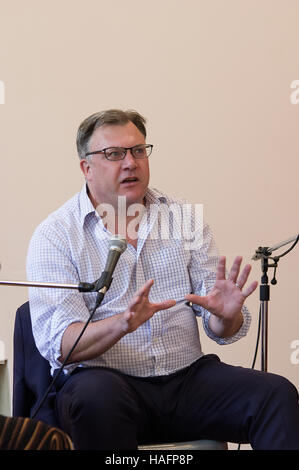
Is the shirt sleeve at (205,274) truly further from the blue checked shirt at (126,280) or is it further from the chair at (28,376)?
the chair at (28,376)

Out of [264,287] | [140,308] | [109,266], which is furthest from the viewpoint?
[264,287]

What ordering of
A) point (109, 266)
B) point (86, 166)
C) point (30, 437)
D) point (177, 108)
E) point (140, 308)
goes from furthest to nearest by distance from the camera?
point (177, 108) < point (86, 166) < point (140, 308) < point (109, 266) < point (30, 437)

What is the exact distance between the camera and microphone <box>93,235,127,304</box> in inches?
65.6

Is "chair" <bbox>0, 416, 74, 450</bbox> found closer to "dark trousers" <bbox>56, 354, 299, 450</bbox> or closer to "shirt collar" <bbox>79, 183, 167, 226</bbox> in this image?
"dark trousers" <bbox>56, 354, 299, 450</bbox>

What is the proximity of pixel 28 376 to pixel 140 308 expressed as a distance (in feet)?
1.68

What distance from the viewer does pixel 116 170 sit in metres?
2.29

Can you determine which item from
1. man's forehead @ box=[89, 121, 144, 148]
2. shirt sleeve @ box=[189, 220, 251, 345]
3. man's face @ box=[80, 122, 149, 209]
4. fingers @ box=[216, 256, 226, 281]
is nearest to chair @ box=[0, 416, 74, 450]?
fingers @ box=[216, 256, 226, 281]

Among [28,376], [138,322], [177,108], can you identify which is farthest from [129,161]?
[177,108]

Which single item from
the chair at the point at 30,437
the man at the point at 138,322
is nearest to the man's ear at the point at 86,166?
the man at the point at 138,322

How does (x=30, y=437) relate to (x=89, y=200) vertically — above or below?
below

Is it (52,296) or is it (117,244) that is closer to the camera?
(117,244)

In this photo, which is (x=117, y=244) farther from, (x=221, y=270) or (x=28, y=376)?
(x=28, y=376)

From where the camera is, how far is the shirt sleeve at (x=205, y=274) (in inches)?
87.8

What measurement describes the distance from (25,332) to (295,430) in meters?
0.87
